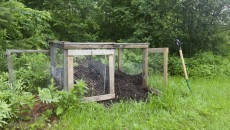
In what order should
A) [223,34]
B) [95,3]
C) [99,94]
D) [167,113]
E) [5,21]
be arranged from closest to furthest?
[167,113], [99,94], [5,21], [223,34], [95,3]

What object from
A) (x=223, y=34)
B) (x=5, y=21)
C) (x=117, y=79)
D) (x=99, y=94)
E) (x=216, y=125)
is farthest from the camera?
(x=223, y=34)

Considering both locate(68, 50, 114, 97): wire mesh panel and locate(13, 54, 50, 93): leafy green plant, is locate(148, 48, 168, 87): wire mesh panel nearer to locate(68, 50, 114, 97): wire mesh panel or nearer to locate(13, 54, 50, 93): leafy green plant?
locate(68, 50, 114, 97): wire mesh panel

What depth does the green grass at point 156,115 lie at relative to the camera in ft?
12.0

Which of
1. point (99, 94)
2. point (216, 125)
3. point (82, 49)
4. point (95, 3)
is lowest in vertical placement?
point (216, 125)

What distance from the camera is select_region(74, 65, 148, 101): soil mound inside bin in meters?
4.64

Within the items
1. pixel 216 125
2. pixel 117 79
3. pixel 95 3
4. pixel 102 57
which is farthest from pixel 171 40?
pixel 216 125

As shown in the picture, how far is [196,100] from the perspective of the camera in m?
4.70

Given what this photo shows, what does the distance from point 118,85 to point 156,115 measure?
4.16 ft

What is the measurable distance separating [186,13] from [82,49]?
589 centimetres

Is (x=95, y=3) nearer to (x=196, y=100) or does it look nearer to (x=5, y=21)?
(x=5, y=21)

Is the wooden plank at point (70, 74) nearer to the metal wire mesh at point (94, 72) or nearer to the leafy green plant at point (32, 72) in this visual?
the metal wire mesh at point (94, 72)

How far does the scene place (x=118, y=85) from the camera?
201 inches

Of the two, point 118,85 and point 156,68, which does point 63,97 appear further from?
point 156,68

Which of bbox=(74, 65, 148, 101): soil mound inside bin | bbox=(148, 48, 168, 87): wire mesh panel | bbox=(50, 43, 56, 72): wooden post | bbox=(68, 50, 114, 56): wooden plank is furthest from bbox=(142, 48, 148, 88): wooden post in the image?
bbox=(50, 43, 56, 72): wooden post
